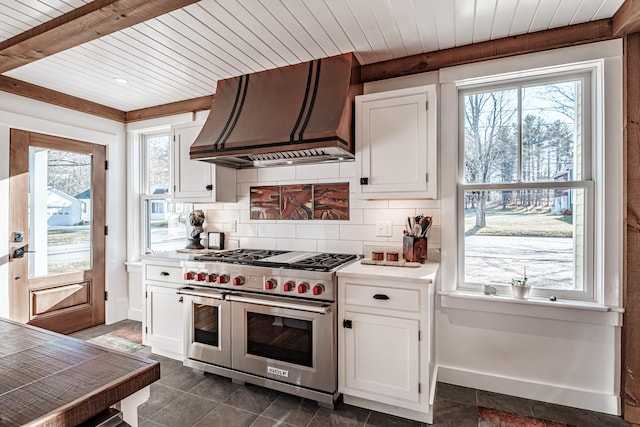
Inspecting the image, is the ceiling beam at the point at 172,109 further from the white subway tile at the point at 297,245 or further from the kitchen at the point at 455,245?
the white subway tile at the point at 297,245

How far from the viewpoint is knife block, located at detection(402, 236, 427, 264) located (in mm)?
2492

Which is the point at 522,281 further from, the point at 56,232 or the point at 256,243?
the point at 56,232

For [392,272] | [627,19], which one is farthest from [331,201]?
[627,19]

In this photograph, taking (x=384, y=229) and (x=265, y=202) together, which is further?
(x=265, y=202)

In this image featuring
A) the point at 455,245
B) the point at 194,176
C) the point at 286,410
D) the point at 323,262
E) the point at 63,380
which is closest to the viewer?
the point at 63,380

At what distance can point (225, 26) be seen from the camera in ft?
7.23

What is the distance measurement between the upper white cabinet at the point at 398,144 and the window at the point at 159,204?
2.29 m

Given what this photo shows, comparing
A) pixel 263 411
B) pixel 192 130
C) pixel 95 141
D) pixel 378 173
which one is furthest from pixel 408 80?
pixel 95 141

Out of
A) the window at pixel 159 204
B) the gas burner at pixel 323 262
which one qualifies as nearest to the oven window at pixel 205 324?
the gas burner at pixel 323 262

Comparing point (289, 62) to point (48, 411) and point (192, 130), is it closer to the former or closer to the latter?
point (192, 130)

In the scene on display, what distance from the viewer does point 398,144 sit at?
2.45m

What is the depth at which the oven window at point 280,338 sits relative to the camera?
7.55ft

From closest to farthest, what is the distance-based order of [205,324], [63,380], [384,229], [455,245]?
[63,380] → [455,245] → [205,324] → [384,229]

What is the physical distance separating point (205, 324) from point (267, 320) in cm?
61
